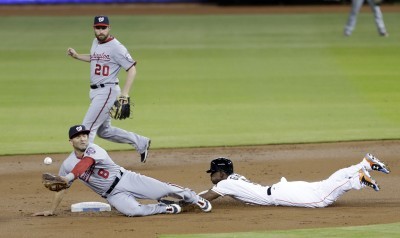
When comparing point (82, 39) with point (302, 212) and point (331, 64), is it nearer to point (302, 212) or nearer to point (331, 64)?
point (331, 64)

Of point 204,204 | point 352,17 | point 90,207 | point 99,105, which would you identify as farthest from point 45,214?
point 352,17

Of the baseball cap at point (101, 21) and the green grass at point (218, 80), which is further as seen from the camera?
the green grass at point (218, 80)

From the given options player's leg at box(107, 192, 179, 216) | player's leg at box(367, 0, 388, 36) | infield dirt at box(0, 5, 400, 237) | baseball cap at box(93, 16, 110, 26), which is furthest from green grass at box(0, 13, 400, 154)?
player's leg at box(107, 192, 179, 216)

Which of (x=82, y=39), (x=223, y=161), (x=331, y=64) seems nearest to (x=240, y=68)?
(x=331, y=64)

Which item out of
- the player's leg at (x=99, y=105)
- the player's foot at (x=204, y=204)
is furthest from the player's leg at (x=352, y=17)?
the player's foot at (x=204, y=204)

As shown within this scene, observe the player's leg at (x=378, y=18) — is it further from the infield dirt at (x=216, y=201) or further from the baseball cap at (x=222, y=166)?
the baseball cap at (x=222, y=166)

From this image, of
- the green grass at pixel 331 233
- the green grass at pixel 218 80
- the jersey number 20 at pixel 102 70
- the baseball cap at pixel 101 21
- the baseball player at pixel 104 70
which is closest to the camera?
the green grass at pixel 331 233

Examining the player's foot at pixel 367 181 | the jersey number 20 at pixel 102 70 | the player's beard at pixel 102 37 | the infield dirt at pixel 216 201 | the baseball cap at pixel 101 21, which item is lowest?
the infield dirt at pixel 216 201

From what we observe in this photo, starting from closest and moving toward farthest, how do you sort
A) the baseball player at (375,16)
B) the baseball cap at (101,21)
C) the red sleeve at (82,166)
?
the red sleeve at (82,166) < the baseball cap at (101,21) < the baseball player at (375,16)
